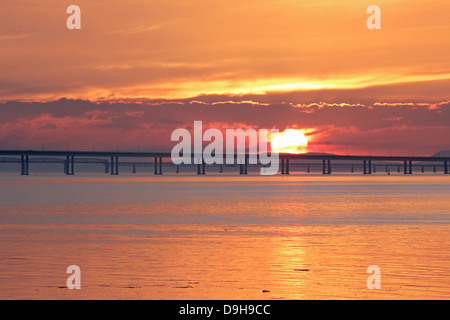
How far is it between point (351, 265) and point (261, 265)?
3460mm

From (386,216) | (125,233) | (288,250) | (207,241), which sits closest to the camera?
(288,250)

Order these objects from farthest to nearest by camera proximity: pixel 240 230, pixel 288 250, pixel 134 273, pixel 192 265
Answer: pixel 240 230, pixel 288 250, pixel 192 265, pixel 134 273

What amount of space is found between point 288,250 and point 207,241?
5.73m

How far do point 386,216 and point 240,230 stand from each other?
1868 centimetres

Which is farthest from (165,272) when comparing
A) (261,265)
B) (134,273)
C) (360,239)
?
(360,239)

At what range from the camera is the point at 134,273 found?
2594cm

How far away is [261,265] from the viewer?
28.2m

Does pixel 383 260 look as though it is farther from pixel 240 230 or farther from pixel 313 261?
pixel 240 230

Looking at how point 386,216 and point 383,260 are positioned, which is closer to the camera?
point 383,260
